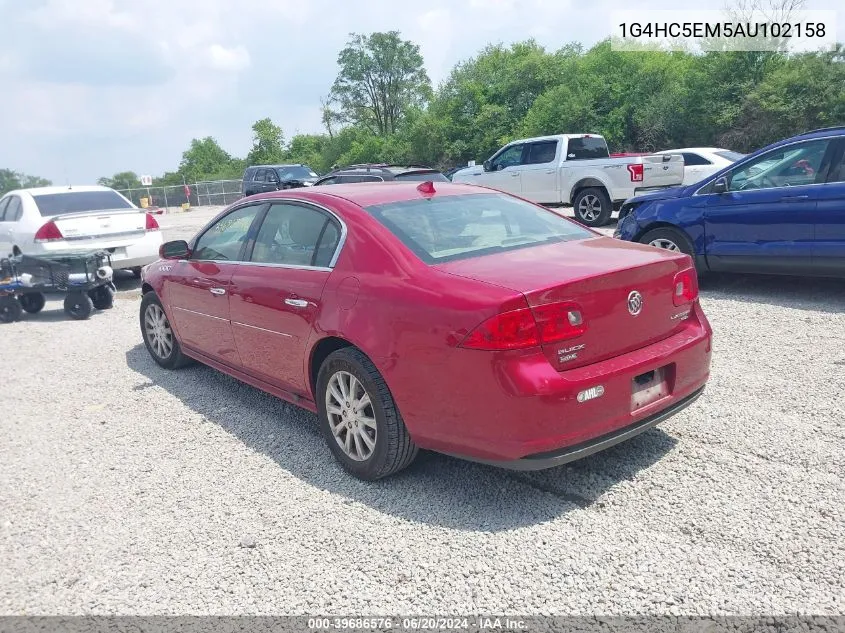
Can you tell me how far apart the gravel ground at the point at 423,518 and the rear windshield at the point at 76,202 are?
626cm

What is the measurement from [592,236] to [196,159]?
366ft

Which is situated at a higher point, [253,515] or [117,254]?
[117,254]

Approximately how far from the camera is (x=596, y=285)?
10.8ft

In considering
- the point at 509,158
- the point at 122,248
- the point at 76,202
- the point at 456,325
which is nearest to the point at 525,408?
the point at 456,325

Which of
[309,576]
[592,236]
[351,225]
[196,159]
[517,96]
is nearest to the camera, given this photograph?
[309,576]

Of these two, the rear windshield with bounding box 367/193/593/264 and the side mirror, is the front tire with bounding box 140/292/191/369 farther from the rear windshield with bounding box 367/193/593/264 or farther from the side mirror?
the rear windshield with bounding box 367/193/593/264

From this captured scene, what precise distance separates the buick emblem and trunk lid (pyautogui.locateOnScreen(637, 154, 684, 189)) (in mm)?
10575

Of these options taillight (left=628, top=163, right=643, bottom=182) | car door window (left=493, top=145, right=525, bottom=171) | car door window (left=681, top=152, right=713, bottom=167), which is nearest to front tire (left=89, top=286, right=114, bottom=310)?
taillight (left=628, top=163, right=643, bottom=182)

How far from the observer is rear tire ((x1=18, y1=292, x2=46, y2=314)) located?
9594 millimetres

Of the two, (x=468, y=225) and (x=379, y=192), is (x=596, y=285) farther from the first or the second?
(x=379, y=192)

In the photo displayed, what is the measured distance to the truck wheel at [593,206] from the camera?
1414 cm

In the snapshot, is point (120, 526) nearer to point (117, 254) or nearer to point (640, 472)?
point (640, 472)

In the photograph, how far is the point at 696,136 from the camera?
2622 centimetres

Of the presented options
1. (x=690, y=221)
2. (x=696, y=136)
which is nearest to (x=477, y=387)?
(x=690, y=221)
